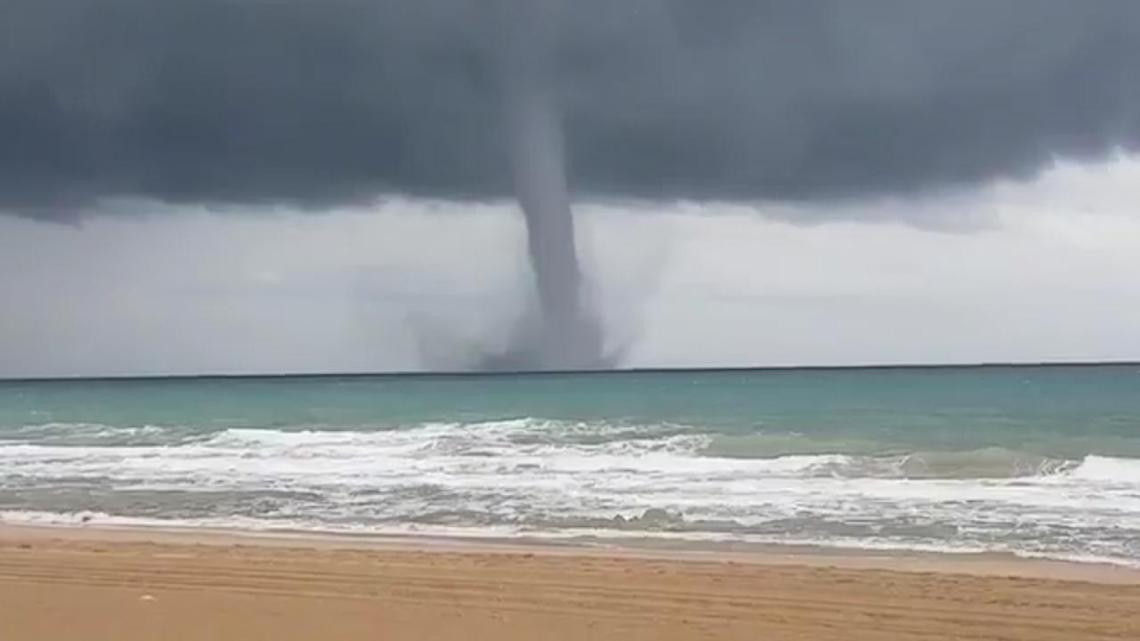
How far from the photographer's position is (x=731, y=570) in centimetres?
1047

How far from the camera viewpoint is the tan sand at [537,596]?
8.05 m

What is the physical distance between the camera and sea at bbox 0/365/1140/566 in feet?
44.8

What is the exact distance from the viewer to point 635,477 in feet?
60.7

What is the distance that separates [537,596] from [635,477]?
938 cm

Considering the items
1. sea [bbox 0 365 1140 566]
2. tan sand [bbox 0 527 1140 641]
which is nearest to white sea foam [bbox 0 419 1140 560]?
sea [bbox 0 365 1140 566]

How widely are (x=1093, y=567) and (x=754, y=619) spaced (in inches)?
166

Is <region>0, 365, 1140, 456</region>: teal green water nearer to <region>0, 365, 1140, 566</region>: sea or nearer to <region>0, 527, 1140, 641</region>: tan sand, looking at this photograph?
<region>0, 365, 1140, 566</region>: sea

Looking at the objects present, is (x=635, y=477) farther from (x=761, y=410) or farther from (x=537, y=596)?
(x=761, y=410)

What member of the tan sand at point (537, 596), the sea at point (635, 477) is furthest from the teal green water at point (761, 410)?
the tan sand at point (537, 596)

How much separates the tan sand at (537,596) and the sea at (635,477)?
1.82m

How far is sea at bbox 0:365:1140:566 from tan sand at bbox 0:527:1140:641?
182cm

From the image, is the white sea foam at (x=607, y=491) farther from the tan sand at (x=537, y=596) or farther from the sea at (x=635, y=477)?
the tan sand at (x=537, y=596)

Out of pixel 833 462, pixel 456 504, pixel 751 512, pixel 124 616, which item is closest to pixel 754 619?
pixel 124 616

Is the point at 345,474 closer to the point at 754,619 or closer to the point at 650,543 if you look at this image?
the point at 650,543
